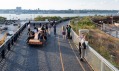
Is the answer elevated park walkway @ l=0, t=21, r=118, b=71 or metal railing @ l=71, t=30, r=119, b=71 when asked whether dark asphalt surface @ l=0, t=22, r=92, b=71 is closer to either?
elevated park walkway @ l=0, t=21, r=118, b=71

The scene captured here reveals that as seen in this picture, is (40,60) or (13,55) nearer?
(40,60)

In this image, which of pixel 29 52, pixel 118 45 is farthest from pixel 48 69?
pixel 118 45

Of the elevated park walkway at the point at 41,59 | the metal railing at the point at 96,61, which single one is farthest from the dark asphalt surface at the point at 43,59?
the metal railing at the point at 96,61

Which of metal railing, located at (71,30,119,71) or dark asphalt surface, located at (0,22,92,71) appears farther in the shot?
dark asphalt surface, located at (0,22,92,71)

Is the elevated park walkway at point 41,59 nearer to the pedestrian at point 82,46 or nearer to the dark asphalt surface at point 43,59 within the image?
the dark asphalt surface at point 43,59

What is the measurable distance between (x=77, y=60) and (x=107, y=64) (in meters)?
6.35

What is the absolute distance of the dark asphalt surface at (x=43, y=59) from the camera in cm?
1700

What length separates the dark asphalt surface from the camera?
16997 mm

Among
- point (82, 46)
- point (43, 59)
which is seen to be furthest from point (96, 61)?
point (43, 59)

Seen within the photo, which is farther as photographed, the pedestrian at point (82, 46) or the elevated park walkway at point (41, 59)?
the pedestrian at point (82, 46)

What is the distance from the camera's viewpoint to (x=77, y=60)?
63.8ft

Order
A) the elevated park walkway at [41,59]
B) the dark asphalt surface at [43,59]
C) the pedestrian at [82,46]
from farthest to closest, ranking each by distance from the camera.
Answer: the pedestrian at [82,46], the elevated park walkway at [41,59], the dark asphalt surface at [43,59]

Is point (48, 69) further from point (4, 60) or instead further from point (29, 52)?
point (29, 52)

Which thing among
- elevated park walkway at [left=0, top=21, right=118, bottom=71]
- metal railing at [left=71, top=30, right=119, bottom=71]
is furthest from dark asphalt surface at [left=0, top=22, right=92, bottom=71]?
metal railing at [left=71, top=30, right=119, bottom=71]
